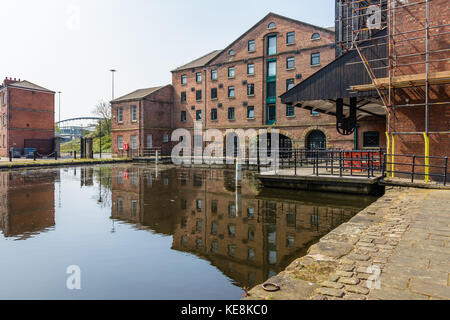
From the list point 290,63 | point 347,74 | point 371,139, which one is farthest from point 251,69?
point 347,74

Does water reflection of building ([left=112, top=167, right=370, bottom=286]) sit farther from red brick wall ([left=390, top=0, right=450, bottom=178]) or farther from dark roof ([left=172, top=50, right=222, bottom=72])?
dark roof ([left=172, top=50, right=222, bottom=72])

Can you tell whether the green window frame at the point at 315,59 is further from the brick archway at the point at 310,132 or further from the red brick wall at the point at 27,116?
the red brick wall at the point at 27,116

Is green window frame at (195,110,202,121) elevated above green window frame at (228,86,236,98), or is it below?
below

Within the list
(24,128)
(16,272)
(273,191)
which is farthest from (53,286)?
(24,128)

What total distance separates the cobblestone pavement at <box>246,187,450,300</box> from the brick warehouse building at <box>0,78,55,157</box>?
3917 cm

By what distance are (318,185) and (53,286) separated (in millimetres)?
10041

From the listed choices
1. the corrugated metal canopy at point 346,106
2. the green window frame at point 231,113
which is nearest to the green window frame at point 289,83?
the green window frame at point 231,113

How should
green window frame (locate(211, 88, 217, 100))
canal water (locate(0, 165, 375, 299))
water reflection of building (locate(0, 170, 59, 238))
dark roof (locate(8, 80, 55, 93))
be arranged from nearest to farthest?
canal water (locate(0, 165, 375, 299)), water reflection of building (locate(0, 170, 59, 238)), green window frame (locate(211, 88, 217, 100)), dark roof (locate(8, 80, 55, 93))

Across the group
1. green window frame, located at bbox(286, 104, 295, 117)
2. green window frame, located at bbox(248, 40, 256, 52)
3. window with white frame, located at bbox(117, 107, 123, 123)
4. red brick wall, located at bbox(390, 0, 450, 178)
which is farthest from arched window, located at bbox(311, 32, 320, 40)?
window with white frame, located at bbox(117, 107, 123, 123)

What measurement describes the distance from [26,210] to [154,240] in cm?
475

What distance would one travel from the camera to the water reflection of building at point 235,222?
186 inches

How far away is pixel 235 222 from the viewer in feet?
23.1

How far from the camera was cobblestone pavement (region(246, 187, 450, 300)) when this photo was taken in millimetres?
2926
